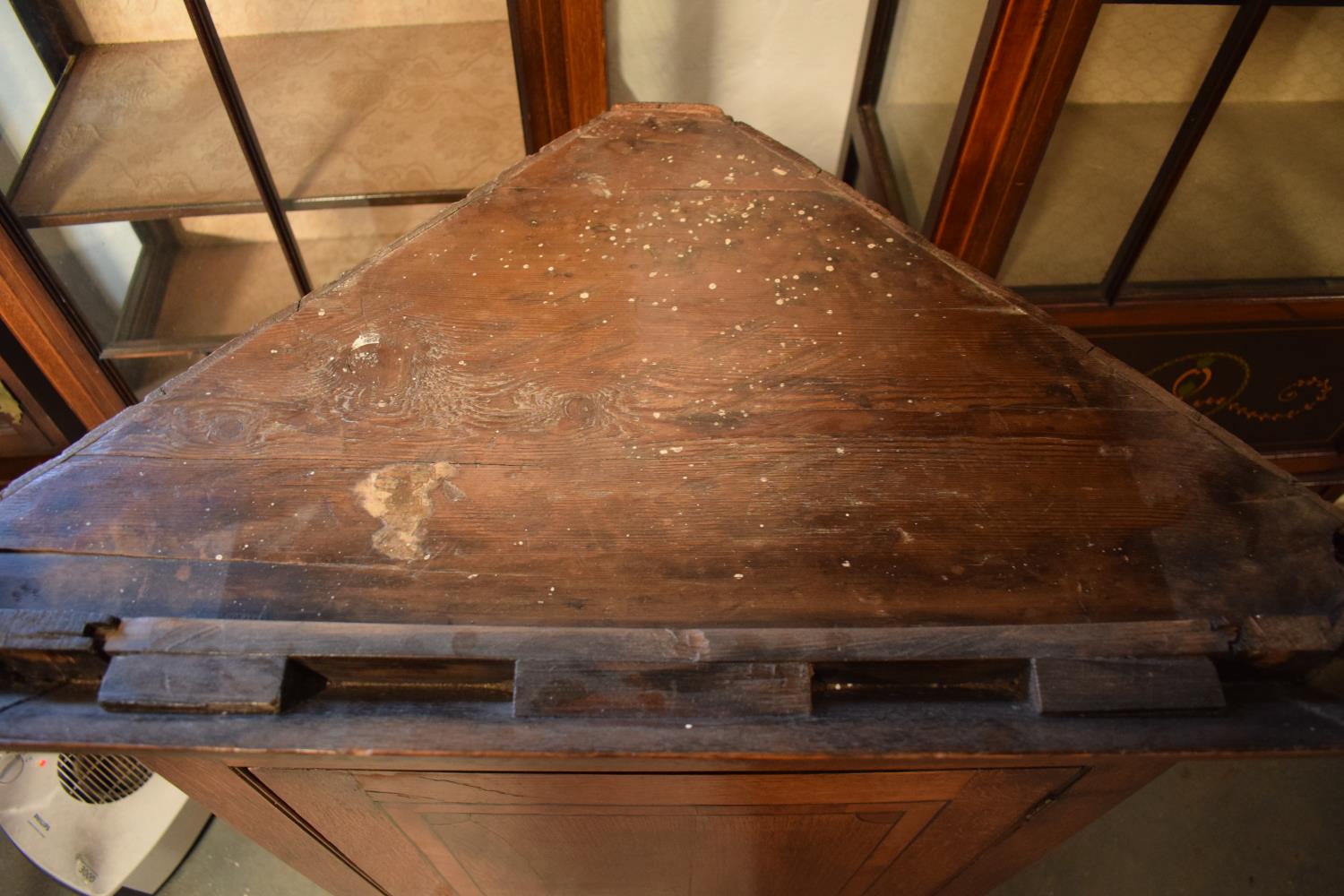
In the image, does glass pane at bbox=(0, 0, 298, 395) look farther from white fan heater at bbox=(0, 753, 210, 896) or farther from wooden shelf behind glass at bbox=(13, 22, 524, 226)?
white fan heater at bbox=(0, 753, 210, 896)

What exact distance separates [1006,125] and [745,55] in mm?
665

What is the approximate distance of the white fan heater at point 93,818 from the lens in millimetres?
1690

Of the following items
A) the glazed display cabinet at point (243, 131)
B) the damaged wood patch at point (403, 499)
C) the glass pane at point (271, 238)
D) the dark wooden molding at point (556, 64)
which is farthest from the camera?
the glass pane at point (271, 238)

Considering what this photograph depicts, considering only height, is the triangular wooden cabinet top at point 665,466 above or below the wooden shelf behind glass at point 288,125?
below

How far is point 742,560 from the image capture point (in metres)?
0.84

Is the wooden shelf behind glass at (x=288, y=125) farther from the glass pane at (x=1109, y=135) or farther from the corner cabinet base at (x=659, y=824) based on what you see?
the corner cabinet base at (x=659, y=824)

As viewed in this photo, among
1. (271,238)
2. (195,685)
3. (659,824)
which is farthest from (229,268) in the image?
(659,824)

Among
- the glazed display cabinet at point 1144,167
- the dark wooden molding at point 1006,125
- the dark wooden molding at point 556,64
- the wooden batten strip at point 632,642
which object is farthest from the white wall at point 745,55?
the wooden batten strip at point 632,642

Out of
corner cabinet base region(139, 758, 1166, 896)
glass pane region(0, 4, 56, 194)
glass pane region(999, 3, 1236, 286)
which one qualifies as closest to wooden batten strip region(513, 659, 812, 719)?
corner cabinet base region(139, 758, 1166, 896)

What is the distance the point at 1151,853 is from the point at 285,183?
227 cm

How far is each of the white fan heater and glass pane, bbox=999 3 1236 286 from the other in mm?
2012

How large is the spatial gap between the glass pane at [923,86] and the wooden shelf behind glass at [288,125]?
78 cm

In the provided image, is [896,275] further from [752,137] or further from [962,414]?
[752,137]

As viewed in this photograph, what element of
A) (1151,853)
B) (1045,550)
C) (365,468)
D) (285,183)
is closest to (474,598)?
(365,468)
